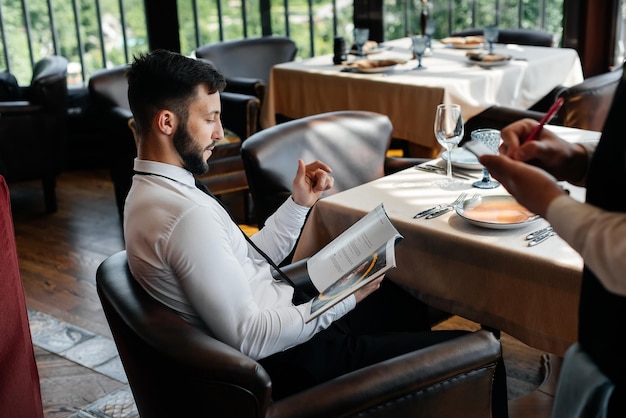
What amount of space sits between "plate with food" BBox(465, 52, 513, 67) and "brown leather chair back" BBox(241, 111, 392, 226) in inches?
46.3

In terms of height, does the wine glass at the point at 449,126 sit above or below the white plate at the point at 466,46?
above

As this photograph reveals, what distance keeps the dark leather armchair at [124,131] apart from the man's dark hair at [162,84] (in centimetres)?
200

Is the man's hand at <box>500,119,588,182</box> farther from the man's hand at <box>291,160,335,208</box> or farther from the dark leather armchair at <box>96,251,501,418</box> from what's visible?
the man's hand at <box>291,160,335,208</box>

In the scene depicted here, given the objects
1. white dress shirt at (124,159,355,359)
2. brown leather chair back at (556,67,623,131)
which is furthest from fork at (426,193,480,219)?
brown leather chair back at (556,67,623,131)

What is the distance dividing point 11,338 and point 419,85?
7.11ft

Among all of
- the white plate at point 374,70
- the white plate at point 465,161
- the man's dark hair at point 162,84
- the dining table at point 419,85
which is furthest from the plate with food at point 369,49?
the man's dark hair at point 162,84

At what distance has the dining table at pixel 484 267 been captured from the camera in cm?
166

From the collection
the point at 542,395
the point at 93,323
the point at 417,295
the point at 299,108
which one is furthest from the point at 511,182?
the point at 299,108

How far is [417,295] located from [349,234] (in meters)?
0.30

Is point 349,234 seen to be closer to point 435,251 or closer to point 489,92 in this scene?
point 435,251

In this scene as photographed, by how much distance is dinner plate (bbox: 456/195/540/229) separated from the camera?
178cm

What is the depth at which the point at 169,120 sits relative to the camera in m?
1.59

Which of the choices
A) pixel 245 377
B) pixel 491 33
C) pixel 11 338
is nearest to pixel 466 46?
pixel 491 33

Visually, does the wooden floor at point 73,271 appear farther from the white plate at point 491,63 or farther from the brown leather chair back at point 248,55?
the white plate at point 491,63
